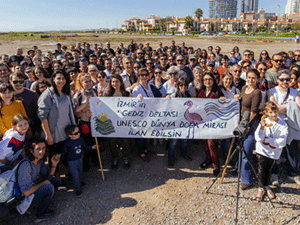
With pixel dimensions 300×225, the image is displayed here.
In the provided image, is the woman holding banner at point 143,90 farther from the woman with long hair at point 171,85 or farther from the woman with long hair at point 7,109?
the woman with long hair at point 7,109

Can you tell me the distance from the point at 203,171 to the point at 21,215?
3849 millimetres

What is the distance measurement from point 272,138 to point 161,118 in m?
2.23

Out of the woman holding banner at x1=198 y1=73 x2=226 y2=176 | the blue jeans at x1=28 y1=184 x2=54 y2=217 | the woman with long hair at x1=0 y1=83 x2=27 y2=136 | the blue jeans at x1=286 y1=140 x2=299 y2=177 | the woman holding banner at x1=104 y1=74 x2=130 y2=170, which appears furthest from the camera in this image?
the woman holding banner at x1=104 y1=74 x2=130 y2=170

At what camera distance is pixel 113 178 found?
4738mm

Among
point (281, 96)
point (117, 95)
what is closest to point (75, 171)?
point (117, 95)

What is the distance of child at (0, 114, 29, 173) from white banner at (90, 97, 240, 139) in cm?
140

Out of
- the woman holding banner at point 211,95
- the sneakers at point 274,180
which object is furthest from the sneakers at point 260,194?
the woman holding banner at point 211,95

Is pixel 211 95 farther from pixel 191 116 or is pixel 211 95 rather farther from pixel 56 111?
pixel 56 111

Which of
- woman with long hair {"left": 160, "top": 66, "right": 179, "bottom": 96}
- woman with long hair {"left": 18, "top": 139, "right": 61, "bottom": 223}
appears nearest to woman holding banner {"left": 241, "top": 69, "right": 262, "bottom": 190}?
woman with long hair {"left": 160, "top": 66, "right": 179, "bottom": 96}

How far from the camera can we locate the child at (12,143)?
3562 millimetres

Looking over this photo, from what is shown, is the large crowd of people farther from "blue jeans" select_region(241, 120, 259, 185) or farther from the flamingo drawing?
the flamingo drawing

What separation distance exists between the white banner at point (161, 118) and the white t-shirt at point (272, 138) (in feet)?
2.42

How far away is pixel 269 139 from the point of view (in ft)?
12.6

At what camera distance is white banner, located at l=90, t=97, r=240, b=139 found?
457 cm
